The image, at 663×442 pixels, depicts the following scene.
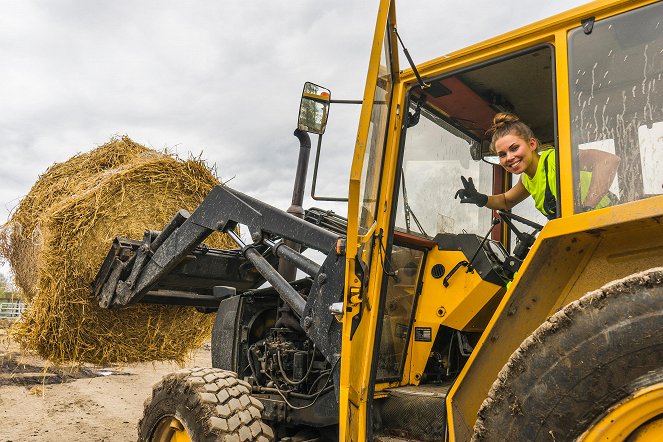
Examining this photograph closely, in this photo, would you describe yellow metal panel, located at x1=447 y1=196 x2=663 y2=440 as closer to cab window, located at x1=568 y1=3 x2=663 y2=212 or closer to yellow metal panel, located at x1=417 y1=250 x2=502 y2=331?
cab window, located at x1=568 y1=3 x2=663 y2=212

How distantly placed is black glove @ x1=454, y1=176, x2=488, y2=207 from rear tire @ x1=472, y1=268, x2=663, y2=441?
145 cm

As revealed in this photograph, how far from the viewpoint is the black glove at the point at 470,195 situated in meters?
3.21

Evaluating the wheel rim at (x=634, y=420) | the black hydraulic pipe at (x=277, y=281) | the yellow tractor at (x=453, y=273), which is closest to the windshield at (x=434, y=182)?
the yellow tractor at (x=453, y=273)

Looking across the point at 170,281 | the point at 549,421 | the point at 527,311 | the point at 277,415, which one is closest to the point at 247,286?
the point at 170,281

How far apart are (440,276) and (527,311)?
3.11ft

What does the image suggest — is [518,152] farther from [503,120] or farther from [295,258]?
[295,258]

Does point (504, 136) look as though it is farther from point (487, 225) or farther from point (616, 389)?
point (616, 389)

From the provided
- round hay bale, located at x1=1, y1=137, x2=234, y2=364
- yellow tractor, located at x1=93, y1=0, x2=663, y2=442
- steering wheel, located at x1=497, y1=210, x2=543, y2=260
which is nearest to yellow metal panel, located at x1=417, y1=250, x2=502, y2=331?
yellow tractor, located at x1=93, y1=0, x2=663, y2=442

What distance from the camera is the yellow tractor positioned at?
5.85ft

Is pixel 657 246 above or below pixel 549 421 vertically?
above

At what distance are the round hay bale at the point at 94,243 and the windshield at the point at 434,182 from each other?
2.74 m

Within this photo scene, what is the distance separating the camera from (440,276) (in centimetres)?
310

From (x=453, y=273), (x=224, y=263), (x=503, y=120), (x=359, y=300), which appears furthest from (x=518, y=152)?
(x=224, y=263)

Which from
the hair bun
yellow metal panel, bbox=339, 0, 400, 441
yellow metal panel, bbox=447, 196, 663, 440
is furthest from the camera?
the hair bun
